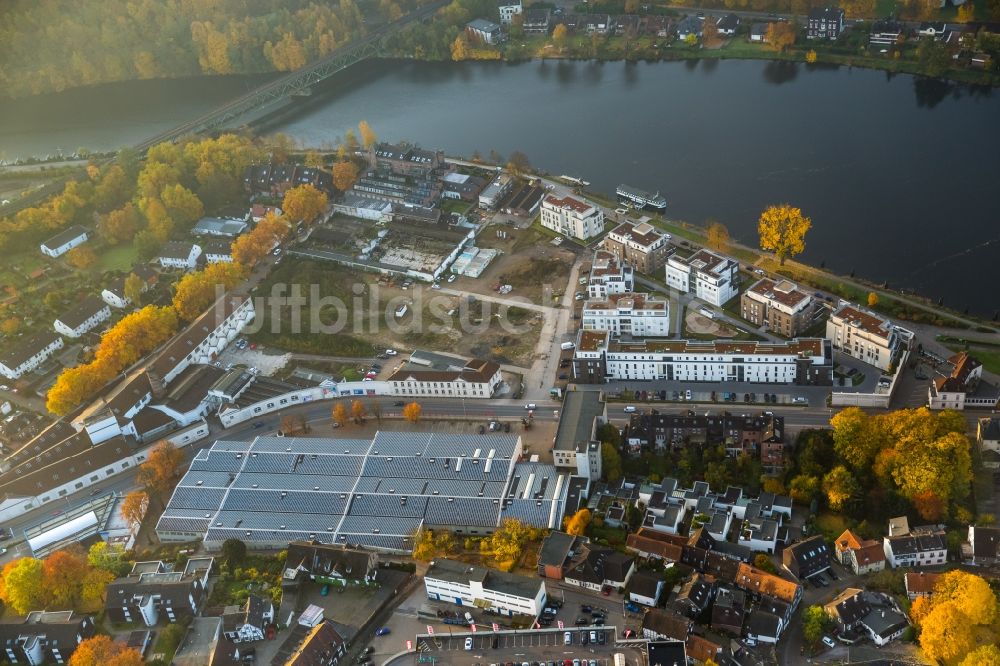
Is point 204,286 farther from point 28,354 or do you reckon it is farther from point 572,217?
point 572,217

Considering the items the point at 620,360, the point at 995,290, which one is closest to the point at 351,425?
the point at 620,360

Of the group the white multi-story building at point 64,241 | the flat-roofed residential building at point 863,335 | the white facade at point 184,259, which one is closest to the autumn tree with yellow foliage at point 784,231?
the flat-roofed residential building at point 863,335

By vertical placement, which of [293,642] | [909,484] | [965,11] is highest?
[965,11]

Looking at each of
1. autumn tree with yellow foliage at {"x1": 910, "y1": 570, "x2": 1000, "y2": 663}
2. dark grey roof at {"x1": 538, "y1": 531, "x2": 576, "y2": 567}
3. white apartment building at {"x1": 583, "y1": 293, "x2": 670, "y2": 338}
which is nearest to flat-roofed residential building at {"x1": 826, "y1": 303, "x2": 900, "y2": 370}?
white apartment building at {"x1": 583, "y1": 293, "x2": 670, "y2": 338}

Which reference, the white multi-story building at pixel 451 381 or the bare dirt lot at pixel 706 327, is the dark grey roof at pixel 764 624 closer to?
the white multi-story building at pixel 451 381

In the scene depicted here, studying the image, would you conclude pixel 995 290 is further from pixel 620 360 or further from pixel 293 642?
pixel 293 642

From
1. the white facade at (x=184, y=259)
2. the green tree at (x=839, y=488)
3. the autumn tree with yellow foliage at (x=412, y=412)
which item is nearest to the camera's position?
the green tree at (x=839, y=488)
